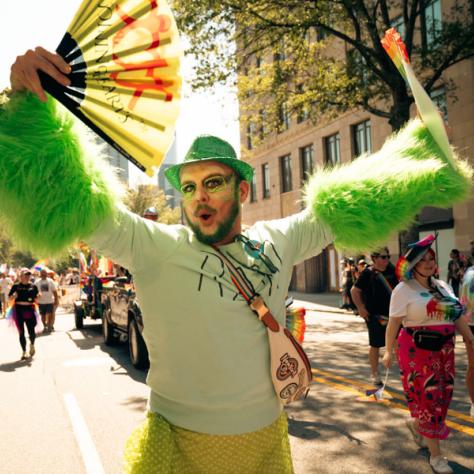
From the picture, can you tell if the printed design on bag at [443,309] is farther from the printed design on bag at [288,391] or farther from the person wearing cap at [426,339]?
the printed design on bag at [288,391]

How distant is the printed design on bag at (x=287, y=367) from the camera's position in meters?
2.11

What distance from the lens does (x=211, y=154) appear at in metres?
2.21

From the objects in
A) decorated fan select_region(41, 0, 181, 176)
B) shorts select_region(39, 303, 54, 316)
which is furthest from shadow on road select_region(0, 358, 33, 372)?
decorated fan select_region(41, 0, 181, 176)

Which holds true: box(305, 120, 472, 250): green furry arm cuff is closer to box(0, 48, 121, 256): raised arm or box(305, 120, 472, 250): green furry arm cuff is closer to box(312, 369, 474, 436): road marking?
box(0, 48, 121, 256): raised arm

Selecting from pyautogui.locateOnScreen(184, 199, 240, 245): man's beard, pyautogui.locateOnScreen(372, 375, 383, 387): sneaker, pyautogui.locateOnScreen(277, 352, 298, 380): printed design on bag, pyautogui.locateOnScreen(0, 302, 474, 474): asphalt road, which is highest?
pyautogui.locateOnScreen(184, 199, 240, 245): man's beard

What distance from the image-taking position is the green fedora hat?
221cm

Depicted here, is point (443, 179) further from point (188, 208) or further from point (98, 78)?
point (98, 78)

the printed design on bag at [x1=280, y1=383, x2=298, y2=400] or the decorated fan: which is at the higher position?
the decorated fan

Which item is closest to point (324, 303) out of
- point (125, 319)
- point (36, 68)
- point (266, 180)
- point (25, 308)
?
point (266, 180)

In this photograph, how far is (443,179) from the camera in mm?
2469

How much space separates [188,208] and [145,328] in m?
0.51

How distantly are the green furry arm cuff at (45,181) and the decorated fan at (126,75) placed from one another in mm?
94

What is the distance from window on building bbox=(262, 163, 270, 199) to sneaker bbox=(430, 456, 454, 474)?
2816 cm

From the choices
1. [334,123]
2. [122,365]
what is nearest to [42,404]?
[122,365]
